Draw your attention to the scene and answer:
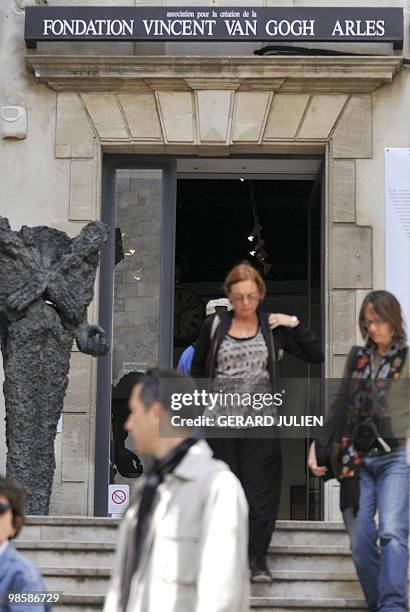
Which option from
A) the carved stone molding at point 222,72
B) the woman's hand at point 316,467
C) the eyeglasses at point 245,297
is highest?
the carved stone molding at point 222,72

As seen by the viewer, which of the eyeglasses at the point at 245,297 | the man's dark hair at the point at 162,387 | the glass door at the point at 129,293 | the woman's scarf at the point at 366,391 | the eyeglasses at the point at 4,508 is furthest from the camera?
the glass door at the point at 129,293

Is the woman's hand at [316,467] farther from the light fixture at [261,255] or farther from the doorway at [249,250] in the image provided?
the light fixture at [261,255]

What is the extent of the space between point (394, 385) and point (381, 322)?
0.32m

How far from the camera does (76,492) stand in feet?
41.5

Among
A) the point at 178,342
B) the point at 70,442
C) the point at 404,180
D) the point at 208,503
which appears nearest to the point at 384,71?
the point at 404,180

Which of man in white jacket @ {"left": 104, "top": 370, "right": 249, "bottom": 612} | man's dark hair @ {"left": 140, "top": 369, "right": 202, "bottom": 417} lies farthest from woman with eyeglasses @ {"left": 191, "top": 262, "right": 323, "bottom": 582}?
man in white jacket @ {"left": 104, "top": 370, "right": 249, "bottom": 612}

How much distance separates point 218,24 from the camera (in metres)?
13.0

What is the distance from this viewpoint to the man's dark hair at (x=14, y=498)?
553 cm

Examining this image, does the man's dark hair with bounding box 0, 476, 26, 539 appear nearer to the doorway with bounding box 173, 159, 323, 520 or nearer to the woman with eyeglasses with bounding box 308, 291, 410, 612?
the woman with eyeglasses with bounding box 308, 291, 410, 612

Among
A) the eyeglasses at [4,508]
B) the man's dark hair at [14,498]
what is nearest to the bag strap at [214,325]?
the man's dark hair at [14,498]

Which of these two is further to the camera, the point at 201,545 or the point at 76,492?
the point at 76,492

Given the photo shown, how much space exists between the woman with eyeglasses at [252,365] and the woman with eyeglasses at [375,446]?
47cm

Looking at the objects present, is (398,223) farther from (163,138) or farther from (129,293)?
(129,293)

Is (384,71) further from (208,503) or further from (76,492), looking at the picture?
(208,503)
